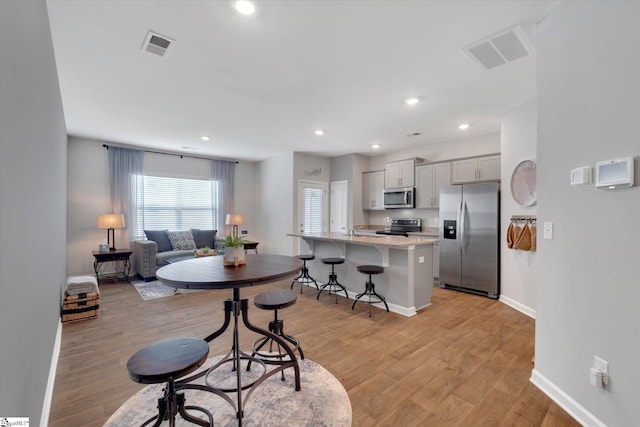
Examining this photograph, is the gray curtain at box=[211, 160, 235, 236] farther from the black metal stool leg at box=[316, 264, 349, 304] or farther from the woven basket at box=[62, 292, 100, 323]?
the black metal stool leg at box=[316, 264, 349, 304]

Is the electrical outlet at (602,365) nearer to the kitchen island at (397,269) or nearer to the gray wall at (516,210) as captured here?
the kitchen island at (397,269)

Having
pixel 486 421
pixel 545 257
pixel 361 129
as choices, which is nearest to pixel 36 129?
pixel 486 421

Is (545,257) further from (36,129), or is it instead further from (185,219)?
(185,219)

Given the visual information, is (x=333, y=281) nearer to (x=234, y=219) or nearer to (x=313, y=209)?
(x=313, y=209)

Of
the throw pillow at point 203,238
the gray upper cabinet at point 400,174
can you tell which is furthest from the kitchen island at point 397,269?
the throw pillow at point 203,238

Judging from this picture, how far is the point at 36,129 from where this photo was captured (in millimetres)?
1645

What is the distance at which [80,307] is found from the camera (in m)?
3.43

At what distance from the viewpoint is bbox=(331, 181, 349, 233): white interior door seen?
706cm

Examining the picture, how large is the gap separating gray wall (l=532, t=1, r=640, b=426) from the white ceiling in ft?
1.58

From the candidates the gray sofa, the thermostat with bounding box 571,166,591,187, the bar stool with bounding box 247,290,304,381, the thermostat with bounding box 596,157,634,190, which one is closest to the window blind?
the gray sofa

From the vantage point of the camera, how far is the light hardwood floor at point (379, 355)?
1.87 m

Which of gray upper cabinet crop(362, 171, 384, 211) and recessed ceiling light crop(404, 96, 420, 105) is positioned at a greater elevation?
recessed ceiling light crop(404, 96, 420, 105)

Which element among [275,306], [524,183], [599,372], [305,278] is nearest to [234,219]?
[305,278]

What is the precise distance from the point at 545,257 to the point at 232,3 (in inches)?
114
